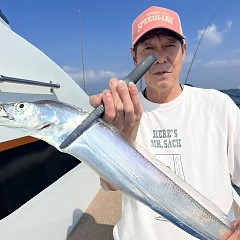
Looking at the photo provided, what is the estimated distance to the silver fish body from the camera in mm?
1096

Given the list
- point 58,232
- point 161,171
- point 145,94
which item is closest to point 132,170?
point 161,171

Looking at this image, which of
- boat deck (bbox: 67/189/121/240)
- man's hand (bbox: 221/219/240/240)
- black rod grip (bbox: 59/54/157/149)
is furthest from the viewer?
boat deck (bbox: 67/189/121/240)

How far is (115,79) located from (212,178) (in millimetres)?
832

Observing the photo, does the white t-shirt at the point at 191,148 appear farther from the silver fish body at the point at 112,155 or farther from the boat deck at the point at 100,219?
the boat deck at the point at 100,219

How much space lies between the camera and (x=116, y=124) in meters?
1.27

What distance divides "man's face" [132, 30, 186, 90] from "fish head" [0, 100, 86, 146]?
679 mm

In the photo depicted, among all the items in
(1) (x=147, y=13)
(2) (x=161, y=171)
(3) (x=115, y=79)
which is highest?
(1) (x=147, y=13)

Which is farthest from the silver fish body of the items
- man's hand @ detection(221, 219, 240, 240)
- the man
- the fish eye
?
the man

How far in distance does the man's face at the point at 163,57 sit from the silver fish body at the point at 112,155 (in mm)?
610

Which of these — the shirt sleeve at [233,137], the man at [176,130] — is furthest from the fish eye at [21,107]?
the shirt sleeve at [233,137]

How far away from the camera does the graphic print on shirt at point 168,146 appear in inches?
65.5

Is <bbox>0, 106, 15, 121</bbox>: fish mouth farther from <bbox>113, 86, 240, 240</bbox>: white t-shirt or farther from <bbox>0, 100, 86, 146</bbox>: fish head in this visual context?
<bbox>113, 86, 240, 240</bbox>: white t-shirt

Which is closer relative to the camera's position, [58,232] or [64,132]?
[64,132]

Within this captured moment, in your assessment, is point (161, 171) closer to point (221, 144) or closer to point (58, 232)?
point (221, 144)
